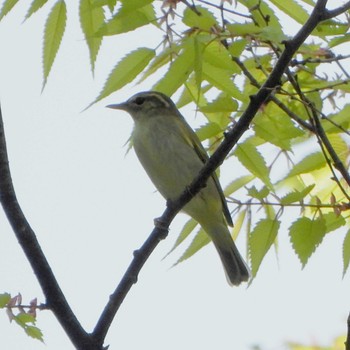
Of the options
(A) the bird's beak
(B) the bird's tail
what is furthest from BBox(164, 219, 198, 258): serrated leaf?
(A) the bird's beak

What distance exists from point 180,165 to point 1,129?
10.2 feet

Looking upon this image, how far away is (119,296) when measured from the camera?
3.07 metres

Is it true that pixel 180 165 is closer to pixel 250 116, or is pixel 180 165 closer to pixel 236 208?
pixel 236 208

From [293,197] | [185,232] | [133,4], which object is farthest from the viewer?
[185,232]

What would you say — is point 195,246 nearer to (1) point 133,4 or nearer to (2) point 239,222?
(2) point 239,222

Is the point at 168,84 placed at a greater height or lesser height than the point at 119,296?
greater

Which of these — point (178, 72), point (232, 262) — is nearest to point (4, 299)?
point (178, 72)

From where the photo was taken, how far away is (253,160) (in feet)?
12.2

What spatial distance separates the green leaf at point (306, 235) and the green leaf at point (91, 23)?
3.79ft

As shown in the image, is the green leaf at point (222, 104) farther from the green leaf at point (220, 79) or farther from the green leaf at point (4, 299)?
the green leaf at point (4, 299)

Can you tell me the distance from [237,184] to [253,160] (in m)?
0.46

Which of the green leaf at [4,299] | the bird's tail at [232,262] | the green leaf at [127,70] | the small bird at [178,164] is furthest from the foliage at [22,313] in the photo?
the bird's tail at [232,262]

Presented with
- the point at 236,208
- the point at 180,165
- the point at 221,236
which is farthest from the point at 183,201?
the point at 221,236

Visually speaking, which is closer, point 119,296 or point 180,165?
point 119,296
